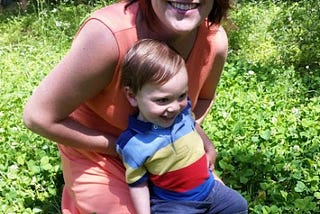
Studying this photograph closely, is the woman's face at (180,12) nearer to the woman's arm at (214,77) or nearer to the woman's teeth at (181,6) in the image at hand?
the woman's teeth at (181,6)

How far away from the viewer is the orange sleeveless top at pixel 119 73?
213cm

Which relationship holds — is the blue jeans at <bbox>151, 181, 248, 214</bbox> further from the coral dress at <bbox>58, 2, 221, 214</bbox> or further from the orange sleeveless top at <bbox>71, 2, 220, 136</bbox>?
the orange sleeveless top at <bbox>71, 2, 220, 136</bbox>

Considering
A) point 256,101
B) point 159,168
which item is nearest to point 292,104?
point 256,101

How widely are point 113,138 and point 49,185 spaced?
2.72ft

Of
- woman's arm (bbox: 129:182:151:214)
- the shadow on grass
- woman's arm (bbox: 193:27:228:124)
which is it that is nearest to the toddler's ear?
woman's arm (bbox: 129:182:151:214)

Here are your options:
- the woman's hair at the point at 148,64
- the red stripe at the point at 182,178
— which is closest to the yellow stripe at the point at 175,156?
the red stripe at the point at 182,178

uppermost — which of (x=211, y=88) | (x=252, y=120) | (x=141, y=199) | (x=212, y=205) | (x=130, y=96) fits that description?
(x=130, y=96)

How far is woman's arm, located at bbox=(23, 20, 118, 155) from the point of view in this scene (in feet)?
6.84

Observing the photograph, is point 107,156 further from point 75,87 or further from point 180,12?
point 180,12

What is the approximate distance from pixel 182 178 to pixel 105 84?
43 centimetres

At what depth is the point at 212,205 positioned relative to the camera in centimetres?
238

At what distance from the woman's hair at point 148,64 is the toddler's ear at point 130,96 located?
56mm

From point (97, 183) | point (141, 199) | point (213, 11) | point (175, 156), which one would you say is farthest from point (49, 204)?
point (213, 11)

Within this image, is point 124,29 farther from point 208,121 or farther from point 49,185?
point 208,121
